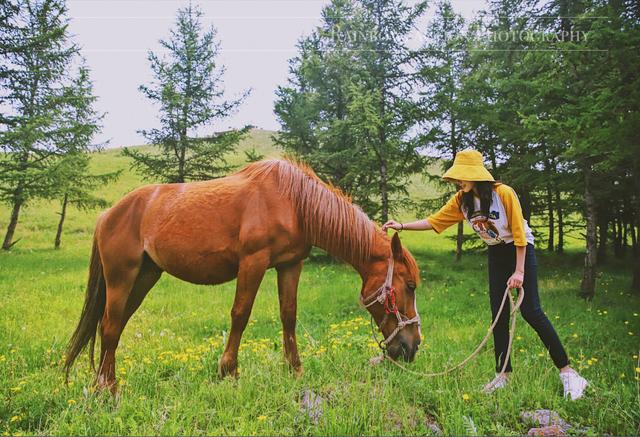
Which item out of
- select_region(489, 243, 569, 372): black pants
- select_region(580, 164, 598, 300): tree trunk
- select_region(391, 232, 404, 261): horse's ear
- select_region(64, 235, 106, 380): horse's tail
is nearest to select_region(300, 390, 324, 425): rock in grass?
select_region(391, 232, 404, 261): horse's ear

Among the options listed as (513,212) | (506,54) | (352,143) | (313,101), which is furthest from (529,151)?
(513,212)

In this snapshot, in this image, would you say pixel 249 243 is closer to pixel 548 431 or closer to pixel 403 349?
pixel 403 349

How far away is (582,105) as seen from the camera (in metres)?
Answer: 7.79

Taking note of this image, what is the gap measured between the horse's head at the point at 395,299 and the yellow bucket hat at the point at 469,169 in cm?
85

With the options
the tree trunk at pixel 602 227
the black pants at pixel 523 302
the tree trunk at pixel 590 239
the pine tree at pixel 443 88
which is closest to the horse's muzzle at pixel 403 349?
the black pants at pixel 523 302

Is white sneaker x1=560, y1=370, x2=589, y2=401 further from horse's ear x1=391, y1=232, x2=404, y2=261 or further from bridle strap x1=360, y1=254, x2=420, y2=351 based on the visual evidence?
horse's ear x1=391, y1=232, x2=404, y2=261

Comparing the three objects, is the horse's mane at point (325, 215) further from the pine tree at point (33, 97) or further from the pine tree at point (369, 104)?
the pine tree at point (33, 97)

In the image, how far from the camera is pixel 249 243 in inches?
145

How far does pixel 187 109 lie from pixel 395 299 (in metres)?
13.7

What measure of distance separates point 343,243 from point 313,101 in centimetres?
1307

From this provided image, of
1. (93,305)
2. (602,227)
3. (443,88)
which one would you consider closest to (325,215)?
(93,305)

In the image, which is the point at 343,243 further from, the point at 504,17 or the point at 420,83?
the point at 504,17

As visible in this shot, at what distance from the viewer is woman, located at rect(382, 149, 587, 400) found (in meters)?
3.59

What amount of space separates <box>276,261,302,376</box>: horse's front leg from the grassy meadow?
14 centimetres
